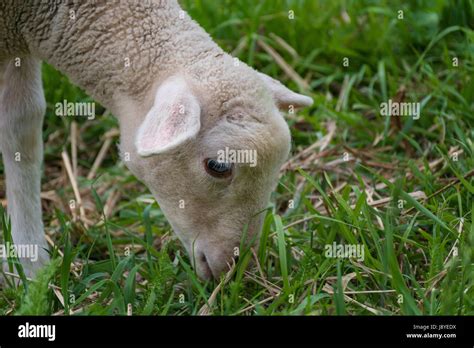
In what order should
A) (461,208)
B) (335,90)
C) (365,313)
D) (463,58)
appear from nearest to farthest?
(365,313) → (461,208) → (463,58) → (335,90)

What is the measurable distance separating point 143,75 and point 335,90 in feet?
8.95

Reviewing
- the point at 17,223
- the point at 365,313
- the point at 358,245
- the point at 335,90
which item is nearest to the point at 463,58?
the point at 335,90

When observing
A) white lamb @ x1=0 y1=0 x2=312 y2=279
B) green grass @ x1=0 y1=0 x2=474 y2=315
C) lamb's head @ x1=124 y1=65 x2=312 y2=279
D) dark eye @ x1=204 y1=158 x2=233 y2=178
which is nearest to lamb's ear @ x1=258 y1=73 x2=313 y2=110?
→ white lamb @ x1=0 y1=0 x2=312 y2=279

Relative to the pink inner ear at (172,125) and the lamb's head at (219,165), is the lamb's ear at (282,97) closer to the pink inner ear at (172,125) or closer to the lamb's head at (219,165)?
the lamb's head at (219,165)

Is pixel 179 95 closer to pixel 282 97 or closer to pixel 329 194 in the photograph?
pixel 282 97

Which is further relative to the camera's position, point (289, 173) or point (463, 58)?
point (463, 58)

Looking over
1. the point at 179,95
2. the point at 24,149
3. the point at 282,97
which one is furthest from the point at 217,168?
the point at 24,149

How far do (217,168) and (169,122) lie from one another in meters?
0.40

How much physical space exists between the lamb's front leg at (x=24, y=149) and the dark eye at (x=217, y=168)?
1.22 meters

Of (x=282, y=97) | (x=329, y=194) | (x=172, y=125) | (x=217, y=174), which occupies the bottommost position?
(x=329, y=194)

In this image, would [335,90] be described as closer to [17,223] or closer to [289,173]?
[289,173]

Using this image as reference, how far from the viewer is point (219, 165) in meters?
3.83

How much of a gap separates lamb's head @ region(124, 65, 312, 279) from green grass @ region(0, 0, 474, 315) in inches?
4.9
